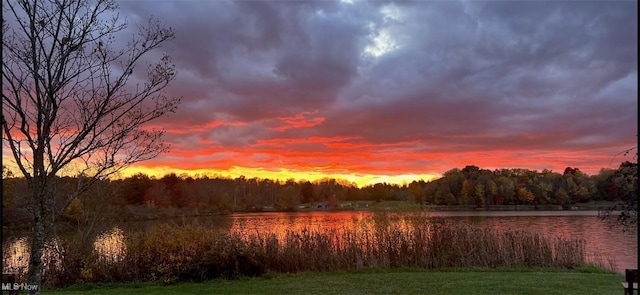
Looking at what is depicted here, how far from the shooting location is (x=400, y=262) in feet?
44.0

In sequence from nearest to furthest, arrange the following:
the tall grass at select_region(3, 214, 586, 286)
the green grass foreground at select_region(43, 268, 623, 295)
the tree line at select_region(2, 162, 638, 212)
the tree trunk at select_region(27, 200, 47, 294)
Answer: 1. the tree trunk at select_region(27, 200, 47, 294)
2. the green grass foreground at select_region(43, 268, 623, 295)
3. the tall grass at select_region(3, 214, 586, 286)
4. the tree line at select_region(2, 162, 638, 212)

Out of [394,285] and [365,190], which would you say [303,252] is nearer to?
[394,285]

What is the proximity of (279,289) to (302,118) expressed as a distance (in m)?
9.69

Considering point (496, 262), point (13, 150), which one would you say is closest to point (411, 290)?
point (496, 262)

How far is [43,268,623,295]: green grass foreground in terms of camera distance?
362 inches

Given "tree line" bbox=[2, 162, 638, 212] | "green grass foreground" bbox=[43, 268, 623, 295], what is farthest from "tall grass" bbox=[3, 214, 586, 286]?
"tree line" bbox=[2, 162, 638, 212]

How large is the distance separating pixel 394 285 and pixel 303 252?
374 cm

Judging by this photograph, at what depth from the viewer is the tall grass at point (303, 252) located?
11789 mm

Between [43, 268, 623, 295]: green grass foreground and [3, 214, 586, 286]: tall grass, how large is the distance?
1.90 ft

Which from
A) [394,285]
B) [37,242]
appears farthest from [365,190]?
[37,242]

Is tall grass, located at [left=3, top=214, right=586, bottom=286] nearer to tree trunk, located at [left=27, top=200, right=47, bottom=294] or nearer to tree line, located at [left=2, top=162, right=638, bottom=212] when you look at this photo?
tree trunk, located at [left=27, top=200, right=47, bottom=294]

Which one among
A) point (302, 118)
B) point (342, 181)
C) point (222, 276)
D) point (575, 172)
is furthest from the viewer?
point (342, 181)

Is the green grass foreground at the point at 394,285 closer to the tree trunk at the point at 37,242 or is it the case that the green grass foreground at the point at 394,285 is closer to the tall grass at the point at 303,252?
the tall grass at the point at 303,252

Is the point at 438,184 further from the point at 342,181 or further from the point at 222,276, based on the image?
the point at 222,276
